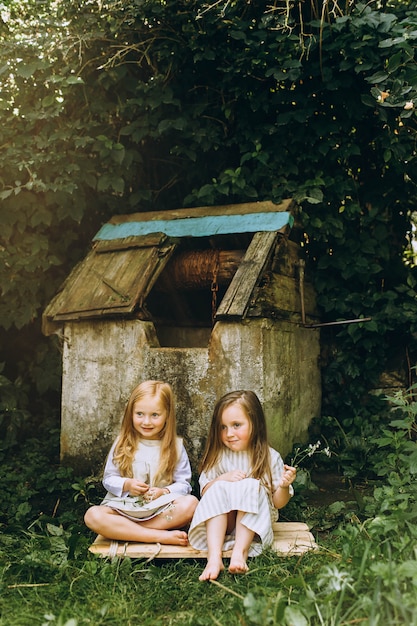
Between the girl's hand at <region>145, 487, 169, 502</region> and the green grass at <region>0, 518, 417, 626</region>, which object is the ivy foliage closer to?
the girl's hand at <region>145, 487, 169, 502</region>

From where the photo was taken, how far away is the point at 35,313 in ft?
18.1

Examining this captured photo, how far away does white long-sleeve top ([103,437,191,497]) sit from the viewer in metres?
3.24

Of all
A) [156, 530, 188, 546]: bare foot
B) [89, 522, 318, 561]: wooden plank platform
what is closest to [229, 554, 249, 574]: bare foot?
[89, 522, 318, 561]: wooden plank platform

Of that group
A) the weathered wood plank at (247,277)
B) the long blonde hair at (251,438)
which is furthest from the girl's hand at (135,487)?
the weathered wood plank at (247,277)

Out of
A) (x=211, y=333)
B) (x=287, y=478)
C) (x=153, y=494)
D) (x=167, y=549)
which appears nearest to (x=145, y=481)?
(x=153, y=494)

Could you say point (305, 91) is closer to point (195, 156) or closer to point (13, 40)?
point (195, 156)

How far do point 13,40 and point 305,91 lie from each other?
8.59 ft

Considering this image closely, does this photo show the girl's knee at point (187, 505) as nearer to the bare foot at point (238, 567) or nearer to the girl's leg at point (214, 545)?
the girl's leg at point (214, 545)

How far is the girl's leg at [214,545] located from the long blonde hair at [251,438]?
374mm

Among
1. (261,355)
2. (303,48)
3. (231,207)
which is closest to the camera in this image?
(261,355)

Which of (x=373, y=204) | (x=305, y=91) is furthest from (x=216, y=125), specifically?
(x=373, y=204)

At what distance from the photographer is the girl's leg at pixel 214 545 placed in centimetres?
268

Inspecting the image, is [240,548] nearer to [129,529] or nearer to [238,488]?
[238,488]

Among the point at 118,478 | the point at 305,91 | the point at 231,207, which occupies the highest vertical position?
the point at 305,91
